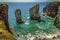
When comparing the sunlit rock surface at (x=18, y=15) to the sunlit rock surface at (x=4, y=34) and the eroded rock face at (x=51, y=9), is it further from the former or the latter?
the eroded rock face at (x=51, y=9)

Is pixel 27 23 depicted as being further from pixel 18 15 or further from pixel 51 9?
pixel 51 9

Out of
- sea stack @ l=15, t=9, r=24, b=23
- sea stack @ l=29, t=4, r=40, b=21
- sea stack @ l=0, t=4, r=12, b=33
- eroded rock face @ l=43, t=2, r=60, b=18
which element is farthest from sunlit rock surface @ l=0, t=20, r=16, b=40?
eroded rock face @ l=43, t=2, r=60, b=18

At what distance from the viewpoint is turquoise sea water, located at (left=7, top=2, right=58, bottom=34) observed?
1.70 meters

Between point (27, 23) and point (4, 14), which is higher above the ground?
point (4, 14)

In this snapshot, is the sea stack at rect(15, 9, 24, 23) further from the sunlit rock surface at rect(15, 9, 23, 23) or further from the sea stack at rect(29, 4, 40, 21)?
the sea stack at rect(29, 4, 40, 21)

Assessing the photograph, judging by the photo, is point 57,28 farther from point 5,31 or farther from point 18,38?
point 5,31

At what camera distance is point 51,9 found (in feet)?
5.72

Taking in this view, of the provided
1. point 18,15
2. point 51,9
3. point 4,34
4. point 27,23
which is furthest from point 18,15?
point 51,9

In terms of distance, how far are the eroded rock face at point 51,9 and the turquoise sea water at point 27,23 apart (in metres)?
0.05

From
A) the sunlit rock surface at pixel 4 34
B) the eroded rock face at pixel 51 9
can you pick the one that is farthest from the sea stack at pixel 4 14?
the eroded rock face at pixel 51 9

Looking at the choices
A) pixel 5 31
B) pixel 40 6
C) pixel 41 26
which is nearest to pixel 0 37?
pixel 5 31

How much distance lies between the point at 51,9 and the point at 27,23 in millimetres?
366

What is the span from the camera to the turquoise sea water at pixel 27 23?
1.70 metres

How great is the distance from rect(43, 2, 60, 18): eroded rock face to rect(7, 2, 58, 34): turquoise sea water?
0.05 meters
